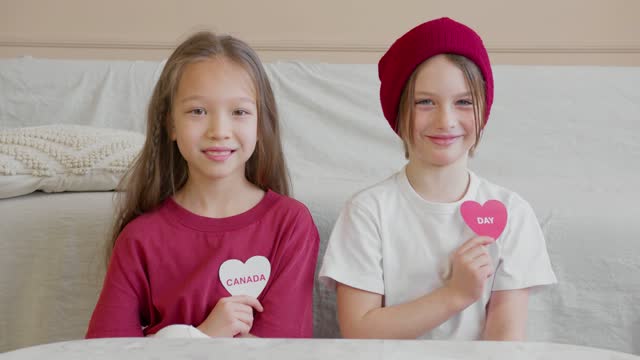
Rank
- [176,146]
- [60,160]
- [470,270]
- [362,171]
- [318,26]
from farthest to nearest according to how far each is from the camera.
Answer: [318,26] < [362,171] < [60,160] < [176,146] < [470,270]

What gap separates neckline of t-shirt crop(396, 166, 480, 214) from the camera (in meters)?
1.23

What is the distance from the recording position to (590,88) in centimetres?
211

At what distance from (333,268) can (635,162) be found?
3.44 feet

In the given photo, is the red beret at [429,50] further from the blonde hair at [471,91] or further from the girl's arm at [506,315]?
the girl's arm at [506,315]

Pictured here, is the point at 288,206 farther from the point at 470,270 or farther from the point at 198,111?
the point at 470,270

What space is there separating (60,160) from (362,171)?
0.76m

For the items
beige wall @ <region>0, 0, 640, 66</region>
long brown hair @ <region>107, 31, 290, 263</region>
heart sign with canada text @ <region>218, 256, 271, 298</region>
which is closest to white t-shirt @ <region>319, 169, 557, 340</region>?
heart sign with canada text @ <region>218, 256, 271, 298</region>

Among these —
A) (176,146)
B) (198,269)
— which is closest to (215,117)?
(176,146)

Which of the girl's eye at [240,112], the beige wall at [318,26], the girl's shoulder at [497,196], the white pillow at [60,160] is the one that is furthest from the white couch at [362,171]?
the beige wall at [318,26]

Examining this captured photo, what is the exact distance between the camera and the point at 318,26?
293 centimetres

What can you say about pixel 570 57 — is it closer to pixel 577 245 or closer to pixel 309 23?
pixel 309 23

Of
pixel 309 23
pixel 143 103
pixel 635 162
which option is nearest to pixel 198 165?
pixel 143 103

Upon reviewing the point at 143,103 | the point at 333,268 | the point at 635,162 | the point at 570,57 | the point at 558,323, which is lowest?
the point at 558,323

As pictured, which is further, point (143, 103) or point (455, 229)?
point (143, 103)
